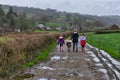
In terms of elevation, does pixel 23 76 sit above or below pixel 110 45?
above

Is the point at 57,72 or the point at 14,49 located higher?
the point at 14,49

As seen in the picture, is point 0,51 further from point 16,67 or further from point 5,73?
point 16,67

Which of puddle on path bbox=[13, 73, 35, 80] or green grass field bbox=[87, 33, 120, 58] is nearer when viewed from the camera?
puddle on path bbox=[13, 73, 35, 80]

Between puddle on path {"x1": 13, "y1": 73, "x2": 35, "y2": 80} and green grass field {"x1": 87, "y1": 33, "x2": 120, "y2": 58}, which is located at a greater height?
puddle on path {"x1": 13, "y1": 73, "x2": 35, "y2": 80}

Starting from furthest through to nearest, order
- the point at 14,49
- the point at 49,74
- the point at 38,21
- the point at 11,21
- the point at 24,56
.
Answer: the point at 38,21 < the point at 11,21 < the point at 24,56 < the point at 14,49 < the point at 49,74

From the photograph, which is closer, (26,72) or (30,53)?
(26,72)

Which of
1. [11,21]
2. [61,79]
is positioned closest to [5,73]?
[61,79]

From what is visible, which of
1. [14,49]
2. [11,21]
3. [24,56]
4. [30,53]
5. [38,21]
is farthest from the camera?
[38,21]

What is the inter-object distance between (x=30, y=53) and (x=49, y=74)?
628 cm

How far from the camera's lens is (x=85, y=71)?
Answer: 13.9m

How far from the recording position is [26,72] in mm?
13633

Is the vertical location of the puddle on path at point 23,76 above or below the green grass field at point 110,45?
above

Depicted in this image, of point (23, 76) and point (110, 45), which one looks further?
point (110, 45)

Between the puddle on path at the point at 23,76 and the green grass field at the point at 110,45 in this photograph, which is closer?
the puddle on path at the point at 23,76
